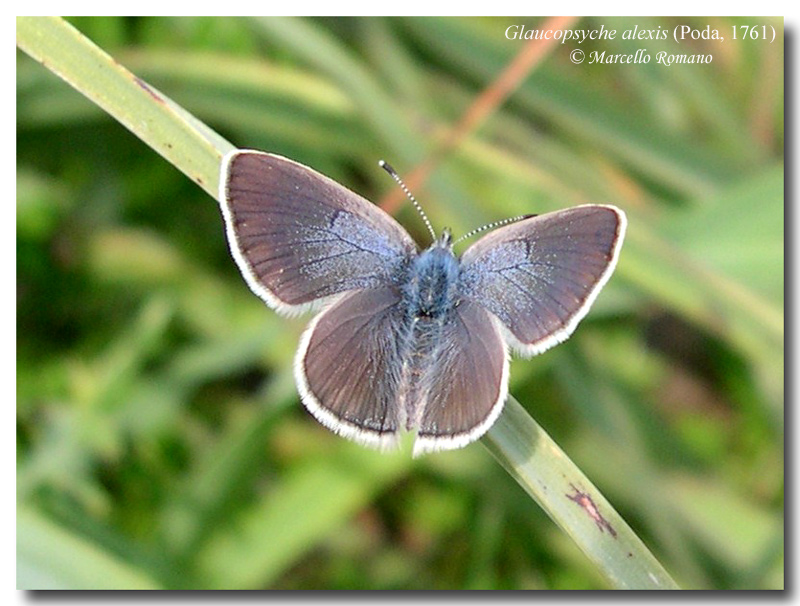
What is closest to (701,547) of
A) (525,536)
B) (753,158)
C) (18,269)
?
(525,536)

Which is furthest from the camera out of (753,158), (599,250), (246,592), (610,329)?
(610,329)

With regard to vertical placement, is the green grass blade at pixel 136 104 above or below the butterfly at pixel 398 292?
above

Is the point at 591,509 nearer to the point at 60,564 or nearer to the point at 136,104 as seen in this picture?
the point at 136,104

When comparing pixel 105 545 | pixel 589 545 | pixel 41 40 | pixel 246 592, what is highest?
pixel 41 40

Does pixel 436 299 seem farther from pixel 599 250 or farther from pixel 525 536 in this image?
pixel 525 536

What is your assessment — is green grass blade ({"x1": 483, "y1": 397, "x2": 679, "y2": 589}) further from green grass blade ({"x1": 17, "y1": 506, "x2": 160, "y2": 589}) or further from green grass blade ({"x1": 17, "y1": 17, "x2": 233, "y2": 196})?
green grass blade ({"x1": 17, "y1": 506, "x2": 160, "y2": 589})

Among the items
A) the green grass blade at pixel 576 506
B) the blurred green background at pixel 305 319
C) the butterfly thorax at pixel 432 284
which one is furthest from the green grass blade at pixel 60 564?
the green grass blade at pixel 576 506

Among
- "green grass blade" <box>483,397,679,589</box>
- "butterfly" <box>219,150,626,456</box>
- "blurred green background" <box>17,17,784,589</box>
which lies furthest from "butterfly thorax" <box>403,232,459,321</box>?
"blurred green background" <box>17,17,784,589</box>

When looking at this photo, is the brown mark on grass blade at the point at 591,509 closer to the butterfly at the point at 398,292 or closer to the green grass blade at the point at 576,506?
the green grass blade at the point at 576,506
